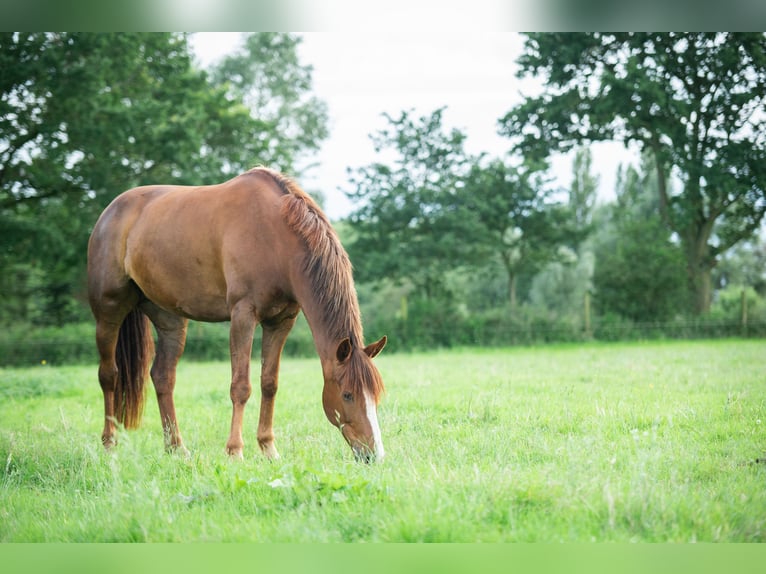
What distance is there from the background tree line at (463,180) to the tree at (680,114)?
0.15 ft

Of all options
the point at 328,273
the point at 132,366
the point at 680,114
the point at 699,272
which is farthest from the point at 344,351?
the point at 699,272

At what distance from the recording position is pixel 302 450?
12.8ft

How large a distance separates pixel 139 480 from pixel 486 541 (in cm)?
179

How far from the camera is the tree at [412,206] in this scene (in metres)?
14.9

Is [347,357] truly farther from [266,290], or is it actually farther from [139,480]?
[139,480]

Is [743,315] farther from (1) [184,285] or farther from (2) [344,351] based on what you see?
(1) [184,285]

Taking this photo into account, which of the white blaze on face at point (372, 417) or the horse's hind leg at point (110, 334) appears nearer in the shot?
the white blaze on face at point (372, 417)

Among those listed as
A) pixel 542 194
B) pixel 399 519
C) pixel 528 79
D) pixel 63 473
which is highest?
pixel 528 79

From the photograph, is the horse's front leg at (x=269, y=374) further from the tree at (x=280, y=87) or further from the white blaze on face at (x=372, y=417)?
the tree at (x=280, y=87)

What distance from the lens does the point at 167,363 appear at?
15.3ft

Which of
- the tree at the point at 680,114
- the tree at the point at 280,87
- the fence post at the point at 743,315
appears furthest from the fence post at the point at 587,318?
the tree at the point at 280,87

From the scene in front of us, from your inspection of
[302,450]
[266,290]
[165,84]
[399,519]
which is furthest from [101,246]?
[165,84]

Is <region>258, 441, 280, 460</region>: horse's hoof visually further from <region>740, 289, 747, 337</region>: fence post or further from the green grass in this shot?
<region>740, 289, 747, 337</region>: fence post

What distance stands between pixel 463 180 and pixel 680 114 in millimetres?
6698
